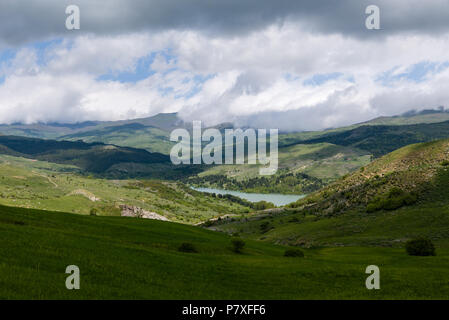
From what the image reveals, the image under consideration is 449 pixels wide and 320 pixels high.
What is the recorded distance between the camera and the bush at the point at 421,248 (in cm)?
4956

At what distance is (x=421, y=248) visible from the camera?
49.9 meters

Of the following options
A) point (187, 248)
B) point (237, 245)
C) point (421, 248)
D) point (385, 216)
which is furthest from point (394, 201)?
point (187, 248)

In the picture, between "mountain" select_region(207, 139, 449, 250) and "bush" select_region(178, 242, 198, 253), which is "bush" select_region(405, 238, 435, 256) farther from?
"bush" select_region(178, 242, 198, 253)

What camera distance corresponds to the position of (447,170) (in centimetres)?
11250

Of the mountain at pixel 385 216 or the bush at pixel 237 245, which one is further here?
the mountain at pixel 385 216

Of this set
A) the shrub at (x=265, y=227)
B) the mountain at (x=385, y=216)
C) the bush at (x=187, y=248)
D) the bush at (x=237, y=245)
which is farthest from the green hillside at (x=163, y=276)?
the shrub at (x=265, y=227)

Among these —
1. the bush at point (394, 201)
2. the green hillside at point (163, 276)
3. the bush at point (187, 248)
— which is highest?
the bush at point (394, 201)

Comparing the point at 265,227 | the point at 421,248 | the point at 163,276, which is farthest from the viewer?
the point at 265,227

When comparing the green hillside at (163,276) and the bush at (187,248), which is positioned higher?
the bush at (187,248)

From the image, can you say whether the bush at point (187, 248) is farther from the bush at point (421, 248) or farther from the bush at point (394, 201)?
the bush at point (394, 201)

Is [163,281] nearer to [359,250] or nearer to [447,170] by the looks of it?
[359,250]

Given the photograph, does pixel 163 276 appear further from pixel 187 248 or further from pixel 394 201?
pixel 394 201

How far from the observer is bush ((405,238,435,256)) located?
49.6 metres
